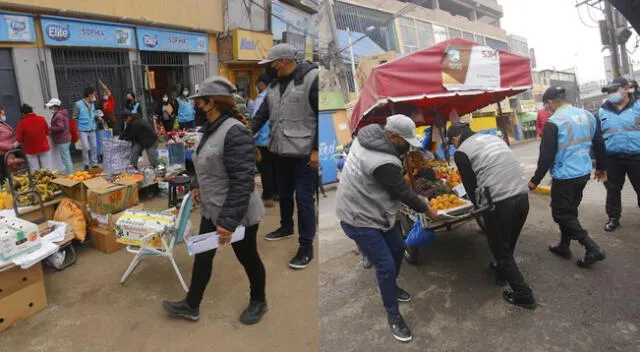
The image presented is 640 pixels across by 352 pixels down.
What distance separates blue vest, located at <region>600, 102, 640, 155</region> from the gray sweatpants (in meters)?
3.01

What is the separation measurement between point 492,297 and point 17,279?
1810mm

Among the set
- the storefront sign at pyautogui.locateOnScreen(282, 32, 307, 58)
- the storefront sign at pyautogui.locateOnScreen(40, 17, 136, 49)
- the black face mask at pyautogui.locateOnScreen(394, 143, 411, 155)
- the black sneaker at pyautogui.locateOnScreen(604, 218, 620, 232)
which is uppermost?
the storefront sign at pyautogui.locateOnScreen(40, 17, 136, 49)

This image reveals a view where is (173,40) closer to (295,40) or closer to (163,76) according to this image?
(163,76)

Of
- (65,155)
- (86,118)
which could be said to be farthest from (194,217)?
(86,118)

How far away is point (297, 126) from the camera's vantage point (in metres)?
1.44

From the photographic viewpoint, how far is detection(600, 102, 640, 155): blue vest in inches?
73.4

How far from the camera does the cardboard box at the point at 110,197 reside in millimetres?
2332

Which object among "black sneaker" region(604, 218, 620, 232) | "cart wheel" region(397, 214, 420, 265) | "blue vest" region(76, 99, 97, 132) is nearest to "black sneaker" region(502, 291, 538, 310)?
"cart wheel" region(397, 214, 420, 265)

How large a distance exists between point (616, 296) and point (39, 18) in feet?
16.0

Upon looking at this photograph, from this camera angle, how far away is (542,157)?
147cm

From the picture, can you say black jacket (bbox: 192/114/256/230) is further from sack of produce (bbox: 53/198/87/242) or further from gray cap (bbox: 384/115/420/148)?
sack of produce (bbox: 53/198/87/242)

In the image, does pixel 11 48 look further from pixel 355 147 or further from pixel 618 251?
pixel 618 251

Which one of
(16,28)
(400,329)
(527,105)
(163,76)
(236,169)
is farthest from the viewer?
(16,28)

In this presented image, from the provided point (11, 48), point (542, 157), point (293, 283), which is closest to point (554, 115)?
point (542, 157)
